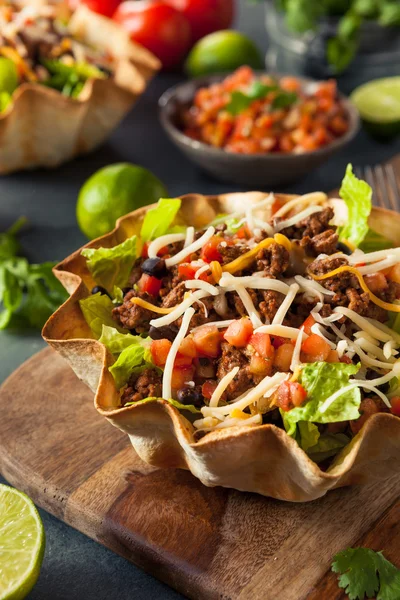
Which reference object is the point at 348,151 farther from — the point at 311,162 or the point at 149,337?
the point at 149,337

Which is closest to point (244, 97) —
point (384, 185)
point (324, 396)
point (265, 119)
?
point (265, 119)

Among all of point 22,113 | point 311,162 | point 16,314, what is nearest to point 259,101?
point 311,162

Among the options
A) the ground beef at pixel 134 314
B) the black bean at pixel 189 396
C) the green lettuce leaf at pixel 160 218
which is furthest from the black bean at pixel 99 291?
the black bean at pixel 189 396

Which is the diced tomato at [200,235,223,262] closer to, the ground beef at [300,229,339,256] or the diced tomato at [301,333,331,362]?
the ground beef at [300,229,339,256]

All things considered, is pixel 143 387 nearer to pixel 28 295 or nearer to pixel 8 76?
pixel 28 295

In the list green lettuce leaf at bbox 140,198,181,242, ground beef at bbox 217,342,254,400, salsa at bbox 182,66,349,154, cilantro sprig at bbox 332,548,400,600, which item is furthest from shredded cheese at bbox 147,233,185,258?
salsa at bbox 182,66,349,154

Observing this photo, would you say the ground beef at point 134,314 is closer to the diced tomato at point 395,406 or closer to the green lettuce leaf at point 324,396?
the green lettuce leaf at point 324,396
